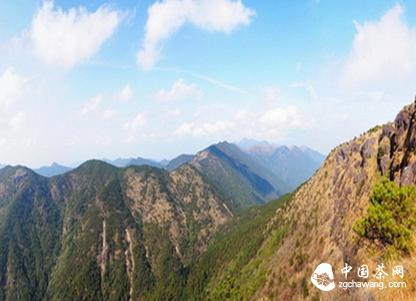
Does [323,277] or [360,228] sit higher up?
[360,228]

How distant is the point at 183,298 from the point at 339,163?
609 feet

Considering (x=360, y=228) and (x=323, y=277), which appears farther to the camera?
(x=323, y=277)

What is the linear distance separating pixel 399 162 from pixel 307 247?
142 feet

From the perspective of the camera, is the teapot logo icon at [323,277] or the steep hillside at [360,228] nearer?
the steep hillside at [360,228]

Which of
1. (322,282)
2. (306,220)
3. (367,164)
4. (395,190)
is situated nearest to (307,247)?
(306,220)

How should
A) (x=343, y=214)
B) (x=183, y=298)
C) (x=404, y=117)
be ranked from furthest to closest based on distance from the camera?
(x=183, y=298)
(x=343, y=214)
(x=404, y=117)

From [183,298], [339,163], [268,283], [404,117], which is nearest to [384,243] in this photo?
[404,117]

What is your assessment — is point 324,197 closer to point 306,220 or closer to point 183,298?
point 306,220

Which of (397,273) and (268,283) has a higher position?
(397,273)

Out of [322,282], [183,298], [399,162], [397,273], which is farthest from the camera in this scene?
[183,298]

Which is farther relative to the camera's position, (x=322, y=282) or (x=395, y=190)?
(x=322, y=282)

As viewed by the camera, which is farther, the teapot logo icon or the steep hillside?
the teapot logo icon

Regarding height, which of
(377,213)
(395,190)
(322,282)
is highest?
(395,190)

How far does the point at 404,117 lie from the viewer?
160 feet
